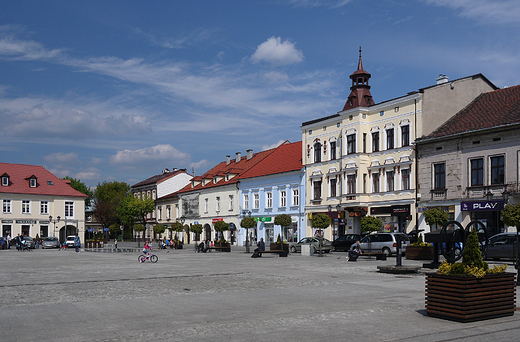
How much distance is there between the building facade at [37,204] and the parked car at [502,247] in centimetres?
5445

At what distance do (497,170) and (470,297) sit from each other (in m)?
29.3

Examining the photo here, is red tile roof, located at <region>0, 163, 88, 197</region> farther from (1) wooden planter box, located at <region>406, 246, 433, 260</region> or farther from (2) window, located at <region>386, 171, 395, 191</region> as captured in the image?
(1) wooden planter box, located at <region>406, 246, 433, 260</region>

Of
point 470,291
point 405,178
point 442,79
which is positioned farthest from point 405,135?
point 470,291

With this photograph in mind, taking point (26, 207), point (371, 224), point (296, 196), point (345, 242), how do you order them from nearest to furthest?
point (371, 224) < point (345, 242) < point (296, 196) < point (26, 207)

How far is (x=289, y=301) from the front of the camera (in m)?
13.1

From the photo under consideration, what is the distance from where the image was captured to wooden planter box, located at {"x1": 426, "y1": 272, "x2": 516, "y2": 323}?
981 cm

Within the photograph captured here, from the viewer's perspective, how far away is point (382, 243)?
35594mm

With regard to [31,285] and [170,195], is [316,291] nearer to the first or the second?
[31,285]

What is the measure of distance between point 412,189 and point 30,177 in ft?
171

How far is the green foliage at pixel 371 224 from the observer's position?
42.4 metres

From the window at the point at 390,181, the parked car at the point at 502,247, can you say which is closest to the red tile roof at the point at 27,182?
the window at the point at 390,181

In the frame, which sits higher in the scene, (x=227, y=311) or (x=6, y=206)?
(x=6, y=206)

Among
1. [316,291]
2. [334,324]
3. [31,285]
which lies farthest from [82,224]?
[334,324]

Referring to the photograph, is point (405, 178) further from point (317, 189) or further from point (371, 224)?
point (317, 189)
